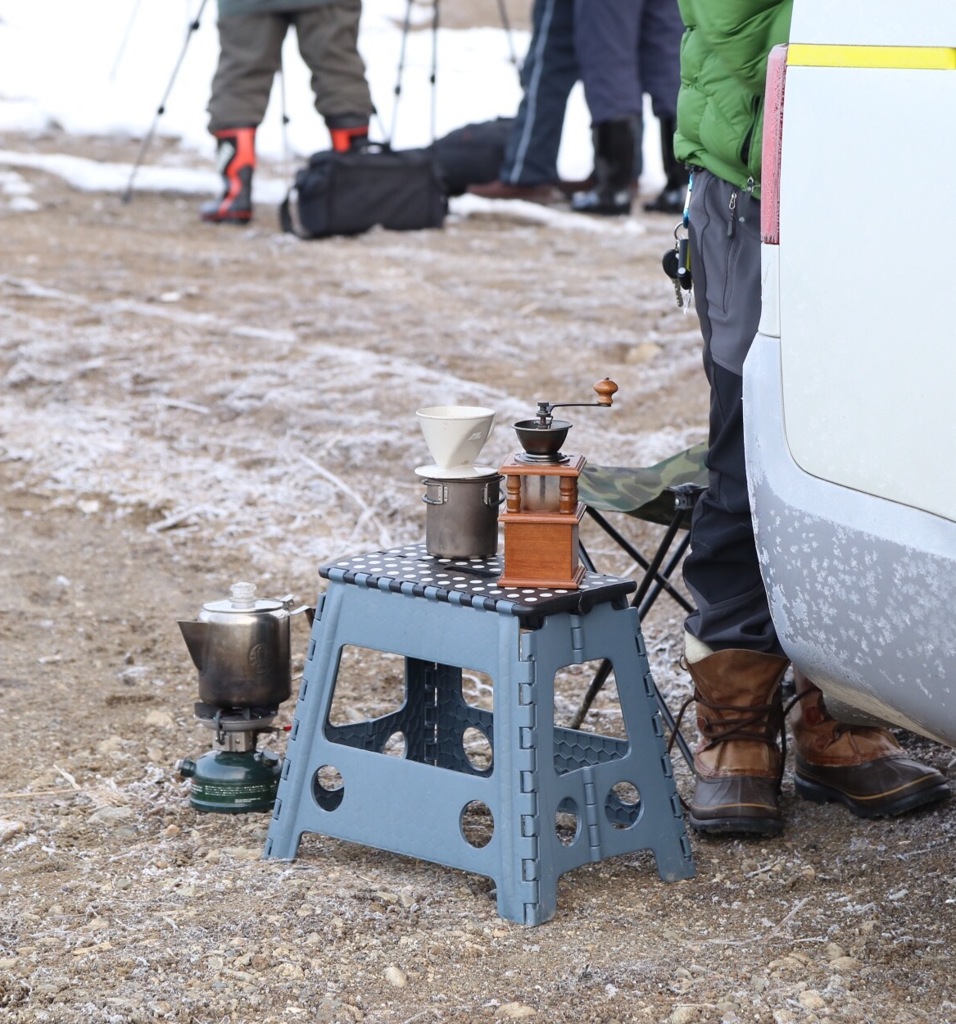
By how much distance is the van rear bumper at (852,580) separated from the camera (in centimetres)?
165

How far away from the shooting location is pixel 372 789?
238 cm

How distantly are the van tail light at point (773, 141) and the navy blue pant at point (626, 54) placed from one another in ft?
23.1

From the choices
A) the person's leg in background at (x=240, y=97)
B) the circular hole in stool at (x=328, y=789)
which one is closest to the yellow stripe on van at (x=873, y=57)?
the circular hole in stool at (x=328, y=789)

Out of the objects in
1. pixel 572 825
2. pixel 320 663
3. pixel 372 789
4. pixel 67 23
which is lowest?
pixel 572 825

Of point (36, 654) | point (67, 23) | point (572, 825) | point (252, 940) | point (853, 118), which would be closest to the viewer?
point (853, 118)

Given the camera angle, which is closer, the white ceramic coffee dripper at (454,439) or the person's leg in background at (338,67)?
the white ceramic coffee dripper at (454,439)

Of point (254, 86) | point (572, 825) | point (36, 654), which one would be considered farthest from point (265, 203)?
point (572, 825)

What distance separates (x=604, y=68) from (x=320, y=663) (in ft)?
22.9

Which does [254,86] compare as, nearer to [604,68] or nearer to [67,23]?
[604,68]

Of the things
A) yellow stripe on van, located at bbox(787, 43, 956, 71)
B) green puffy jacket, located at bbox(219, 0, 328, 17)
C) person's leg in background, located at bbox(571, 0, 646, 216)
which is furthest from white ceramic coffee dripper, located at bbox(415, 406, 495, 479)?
person's leg in background, located at bbox(571, 0, 646, 216)

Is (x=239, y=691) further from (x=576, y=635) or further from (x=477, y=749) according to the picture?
(x=576, y=635)

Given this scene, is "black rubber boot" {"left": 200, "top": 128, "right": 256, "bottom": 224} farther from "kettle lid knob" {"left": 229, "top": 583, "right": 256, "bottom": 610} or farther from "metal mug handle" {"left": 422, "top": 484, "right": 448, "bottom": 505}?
"metal mug handle" {"left": 422, "top": 484, "right": 448, "bottom": 505}

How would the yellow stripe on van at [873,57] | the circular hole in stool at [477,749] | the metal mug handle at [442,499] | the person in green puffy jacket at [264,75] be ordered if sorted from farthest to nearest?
the person in green puffy jacket at [264,75] < the circular hole in stool at [477,749] < the metal mug handle at [442,499] < the yellow stripe on van at [873,57]

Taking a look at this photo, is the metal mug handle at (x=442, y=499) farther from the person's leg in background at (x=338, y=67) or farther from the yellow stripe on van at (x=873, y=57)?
the person's leg in background at (x=338, y=67)
